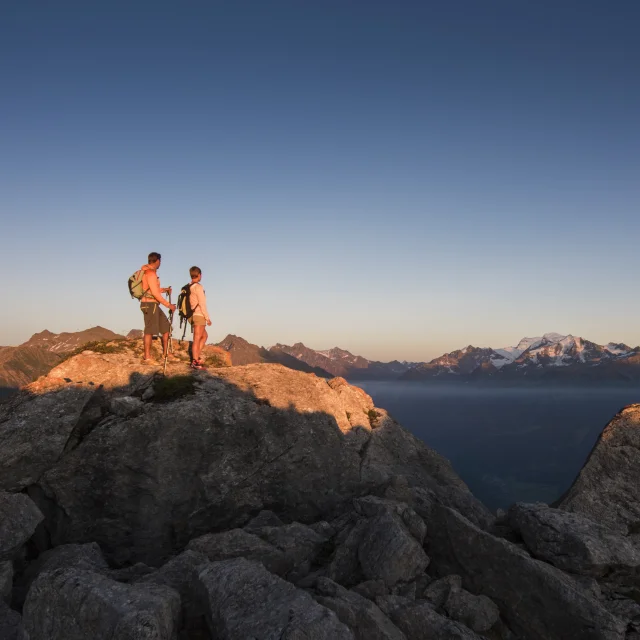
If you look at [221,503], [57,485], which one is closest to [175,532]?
[221,503]

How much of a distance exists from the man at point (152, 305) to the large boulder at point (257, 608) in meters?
14.4

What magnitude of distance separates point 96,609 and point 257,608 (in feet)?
12.4

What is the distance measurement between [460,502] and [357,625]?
1301cm

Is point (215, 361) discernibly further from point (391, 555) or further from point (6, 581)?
point (391, 555)

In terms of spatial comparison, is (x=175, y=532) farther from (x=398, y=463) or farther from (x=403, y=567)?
A: (x=398, y=463)

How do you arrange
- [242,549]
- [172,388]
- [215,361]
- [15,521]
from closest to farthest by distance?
[242,549], [15,521], [172,388], [215,361]

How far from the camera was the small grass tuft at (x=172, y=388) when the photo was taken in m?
21.3

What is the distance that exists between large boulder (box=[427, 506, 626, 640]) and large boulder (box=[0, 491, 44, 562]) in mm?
14288

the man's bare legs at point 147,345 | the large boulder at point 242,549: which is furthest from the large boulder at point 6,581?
the man's bare legs at point 147,345

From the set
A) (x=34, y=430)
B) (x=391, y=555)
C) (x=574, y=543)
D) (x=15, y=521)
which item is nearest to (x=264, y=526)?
(x=391, y=555)

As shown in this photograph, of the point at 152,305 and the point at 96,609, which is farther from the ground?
the point at 152,305

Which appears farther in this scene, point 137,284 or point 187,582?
point 137,284

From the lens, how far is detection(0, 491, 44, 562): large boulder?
14.7 metres

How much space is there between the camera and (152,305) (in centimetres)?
2481
